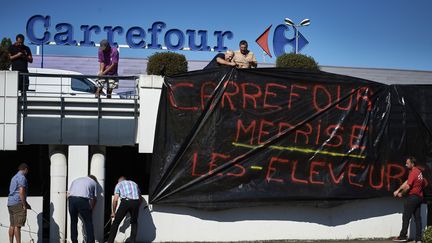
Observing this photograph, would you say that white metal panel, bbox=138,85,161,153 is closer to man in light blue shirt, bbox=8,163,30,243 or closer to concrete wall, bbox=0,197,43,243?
concrete wall, bbox=0,197,43,243

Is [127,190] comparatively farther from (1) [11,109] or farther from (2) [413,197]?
(2) [413,197]

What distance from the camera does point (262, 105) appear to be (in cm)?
1198

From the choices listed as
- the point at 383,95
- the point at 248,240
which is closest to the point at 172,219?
the point at 248,240

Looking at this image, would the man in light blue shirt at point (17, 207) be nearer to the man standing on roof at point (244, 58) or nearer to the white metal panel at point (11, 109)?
the white metal panel at point (11, 109)

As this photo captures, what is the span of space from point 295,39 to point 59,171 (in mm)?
16610

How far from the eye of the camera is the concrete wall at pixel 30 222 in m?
11.1

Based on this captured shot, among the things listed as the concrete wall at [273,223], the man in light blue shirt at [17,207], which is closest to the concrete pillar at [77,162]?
the man in light blue shirt at [17,207]

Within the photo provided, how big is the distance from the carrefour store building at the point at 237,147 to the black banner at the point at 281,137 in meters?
0.02

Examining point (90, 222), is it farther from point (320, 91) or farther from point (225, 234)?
point (320, 91)

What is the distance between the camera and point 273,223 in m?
12.0

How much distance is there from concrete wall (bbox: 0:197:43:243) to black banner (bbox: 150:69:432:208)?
216 centimetres

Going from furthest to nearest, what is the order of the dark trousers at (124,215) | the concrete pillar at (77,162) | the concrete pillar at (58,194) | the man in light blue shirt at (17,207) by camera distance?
1. the concrete pillar at (77,162)
2. the concrete pillar at (58,194)
3. the dark trousers at (124,215)
4. the man in light blue shirt at (17,207)

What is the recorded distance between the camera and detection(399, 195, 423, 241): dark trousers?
38.7 feet

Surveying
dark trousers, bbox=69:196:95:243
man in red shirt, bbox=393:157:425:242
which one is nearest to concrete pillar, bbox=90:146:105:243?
dark trousers, bbox=69:196:95:243
